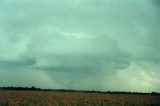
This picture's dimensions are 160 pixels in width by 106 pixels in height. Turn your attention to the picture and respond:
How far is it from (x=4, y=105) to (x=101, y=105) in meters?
10.4

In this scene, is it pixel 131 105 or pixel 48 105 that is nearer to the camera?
pixel 48 105

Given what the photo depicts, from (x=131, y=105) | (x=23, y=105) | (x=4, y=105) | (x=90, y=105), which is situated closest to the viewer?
(x=4, y=105)

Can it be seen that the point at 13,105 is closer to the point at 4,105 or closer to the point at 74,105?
the point at 4,105

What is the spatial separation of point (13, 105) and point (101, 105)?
29.5 ft

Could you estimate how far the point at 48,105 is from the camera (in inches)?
1200

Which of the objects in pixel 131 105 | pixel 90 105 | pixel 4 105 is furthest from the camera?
pixel 131 105

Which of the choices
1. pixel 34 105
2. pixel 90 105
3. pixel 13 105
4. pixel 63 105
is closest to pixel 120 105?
pixel 90 105

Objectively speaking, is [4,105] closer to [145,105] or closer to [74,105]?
[74,105]

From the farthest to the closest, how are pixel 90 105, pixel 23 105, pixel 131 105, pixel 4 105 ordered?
pixel 131 105 → pixel 90 105 → pixel 23 105 → pixel 4 105

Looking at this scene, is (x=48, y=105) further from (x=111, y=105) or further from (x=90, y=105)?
(x=111, y=105)

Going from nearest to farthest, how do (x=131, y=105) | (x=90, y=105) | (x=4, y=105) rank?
1. (x=4, y=105)
2. (x=90, y=105)
3. (x=131, y=105)

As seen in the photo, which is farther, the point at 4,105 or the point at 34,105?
the point at 34,105

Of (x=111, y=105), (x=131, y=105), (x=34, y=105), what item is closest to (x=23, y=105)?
(x=34, y=105)

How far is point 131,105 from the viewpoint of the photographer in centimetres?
3594
